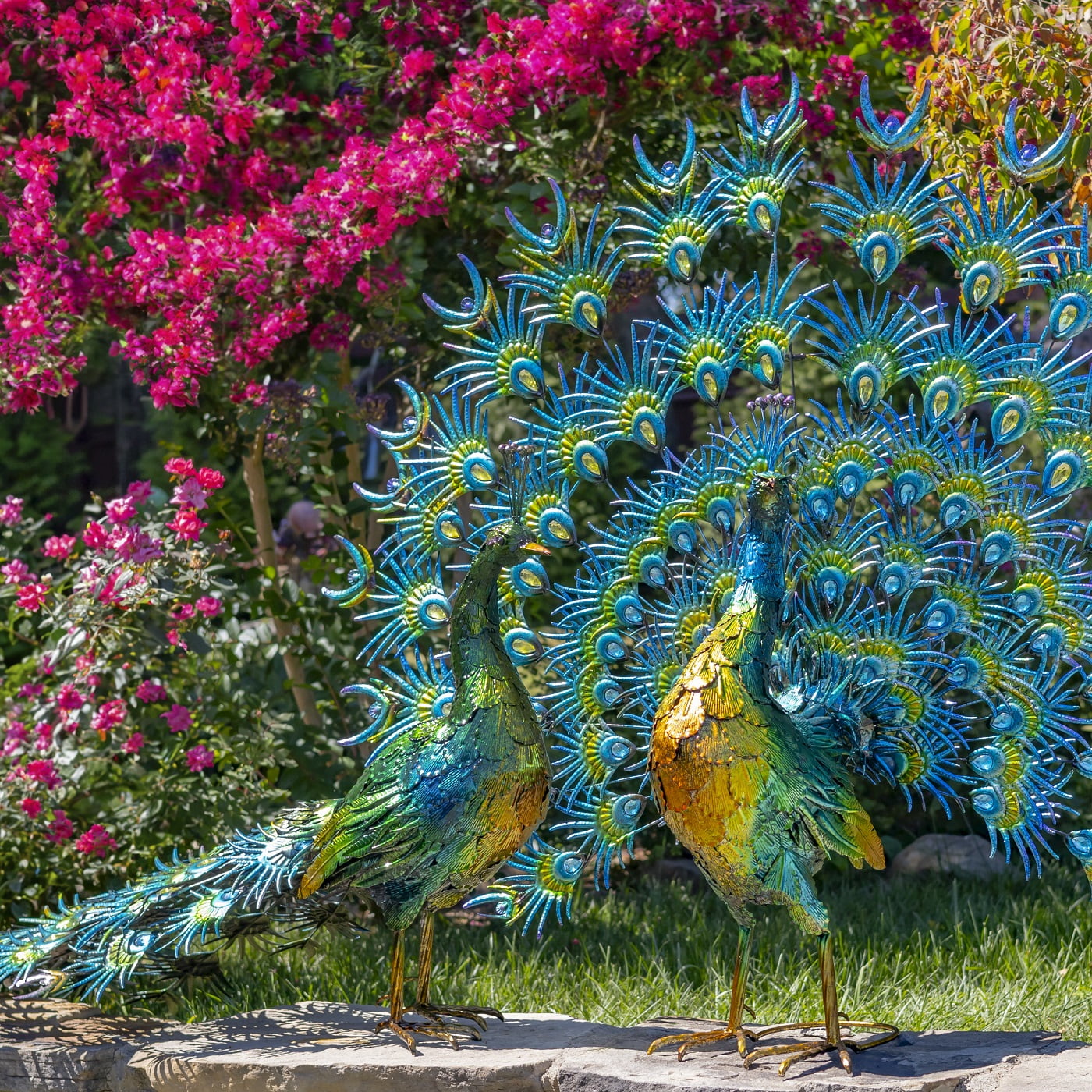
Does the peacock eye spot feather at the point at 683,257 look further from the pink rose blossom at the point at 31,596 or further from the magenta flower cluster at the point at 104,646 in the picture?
the pink rose blossom at the point at 31,596

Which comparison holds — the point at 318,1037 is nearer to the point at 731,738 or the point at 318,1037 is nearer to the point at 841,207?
the point at 731,738

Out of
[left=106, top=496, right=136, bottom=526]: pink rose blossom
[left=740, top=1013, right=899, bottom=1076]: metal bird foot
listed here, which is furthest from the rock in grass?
[left=106, top=496, right=136, bottom=526]: pink rose blossom

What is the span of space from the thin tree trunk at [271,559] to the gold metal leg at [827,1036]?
2658 millimetres

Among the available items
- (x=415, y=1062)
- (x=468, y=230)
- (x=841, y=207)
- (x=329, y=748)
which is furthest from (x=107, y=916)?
(x=468, y=230)

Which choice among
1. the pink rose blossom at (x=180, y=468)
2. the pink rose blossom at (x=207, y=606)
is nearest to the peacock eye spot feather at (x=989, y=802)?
the pink rose blossom at (x=207, y=606)

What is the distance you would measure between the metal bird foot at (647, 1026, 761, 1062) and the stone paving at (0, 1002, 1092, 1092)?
28mm

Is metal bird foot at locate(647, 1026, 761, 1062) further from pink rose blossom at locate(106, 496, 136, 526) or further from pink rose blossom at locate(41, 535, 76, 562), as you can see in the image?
pink rose blossom at locate(41, 535, 76, 562)

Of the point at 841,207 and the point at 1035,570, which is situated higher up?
the point at 841,207

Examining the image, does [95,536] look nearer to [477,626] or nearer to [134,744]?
[134,744]

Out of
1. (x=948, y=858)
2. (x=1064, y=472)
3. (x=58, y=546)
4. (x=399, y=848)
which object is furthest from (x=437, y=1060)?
(x=948, y=858)

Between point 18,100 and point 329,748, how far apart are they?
106 inches

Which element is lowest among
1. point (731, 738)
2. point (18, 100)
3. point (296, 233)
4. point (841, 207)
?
point (731, 738)

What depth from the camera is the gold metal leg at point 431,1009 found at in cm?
387

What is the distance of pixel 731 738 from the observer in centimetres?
338
